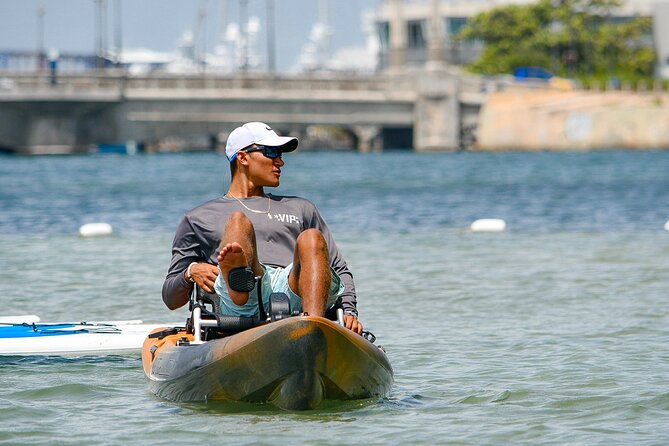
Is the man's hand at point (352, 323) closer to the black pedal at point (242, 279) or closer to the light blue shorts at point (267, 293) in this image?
the light blue shorts at point (267, 293)

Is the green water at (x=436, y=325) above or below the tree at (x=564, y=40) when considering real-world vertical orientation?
below

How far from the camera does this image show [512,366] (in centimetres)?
1165

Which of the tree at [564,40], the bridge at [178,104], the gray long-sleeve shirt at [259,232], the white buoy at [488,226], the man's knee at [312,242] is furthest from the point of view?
the tree at [564,40]

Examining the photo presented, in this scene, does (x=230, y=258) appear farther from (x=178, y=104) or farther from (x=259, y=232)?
(x=178, y=104)

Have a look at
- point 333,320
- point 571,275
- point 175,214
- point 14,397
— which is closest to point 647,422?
point 333,320

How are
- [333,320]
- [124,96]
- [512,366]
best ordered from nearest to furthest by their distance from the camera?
1. [333,320]
2. [512,366]
3. [124,96]

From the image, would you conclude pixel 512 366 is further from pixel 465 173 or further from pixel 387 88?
pixel 387 88

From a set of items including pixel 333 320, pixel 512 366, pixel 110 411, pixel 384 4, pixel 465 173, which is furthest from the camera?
pixel 384 4

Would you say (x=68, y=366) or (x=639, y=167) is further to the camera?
(x=639, y=167)

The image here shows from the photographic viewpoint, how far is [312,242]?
8562 mm

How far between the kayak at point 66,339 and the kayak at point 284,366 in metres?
3.08

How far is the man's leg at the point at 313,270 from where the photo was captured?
8578 millimetres

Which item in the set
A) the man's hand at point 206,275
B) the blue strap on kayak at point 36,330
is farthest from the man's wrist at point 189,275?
the blue strap on kayak at point 36,330

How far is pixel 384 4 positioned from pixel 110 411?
484 feet
